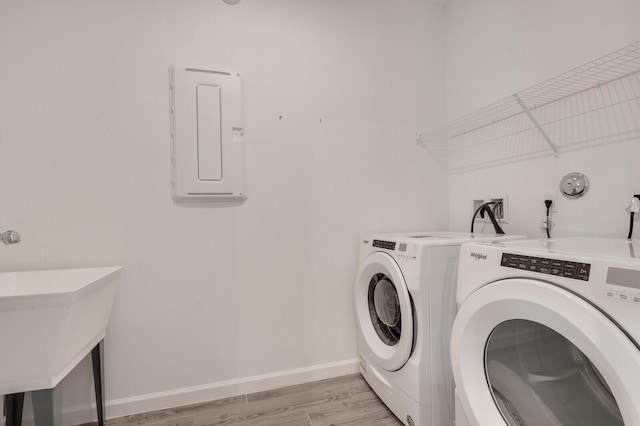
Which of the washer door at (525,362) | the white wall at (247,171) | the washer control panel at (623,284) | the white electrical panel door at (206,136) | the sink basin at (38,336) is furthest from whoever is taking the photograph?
the white electrical panel door at (206,136)

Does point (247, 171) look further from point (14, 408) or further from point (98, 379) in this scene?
point (14, 408)

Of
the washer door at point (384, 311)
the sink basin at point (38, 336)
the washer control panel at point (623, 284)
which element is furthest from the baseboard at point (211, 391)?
the washer control panel at point (623, 284)

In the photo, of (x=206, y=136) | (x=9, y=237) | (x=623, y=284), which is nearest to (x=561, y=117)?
(x=623, y=284)

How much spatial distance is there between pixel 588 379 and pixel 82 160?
2103 millimetres

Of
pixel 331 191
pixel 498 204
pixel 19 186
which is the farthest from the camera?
pixel 331 191

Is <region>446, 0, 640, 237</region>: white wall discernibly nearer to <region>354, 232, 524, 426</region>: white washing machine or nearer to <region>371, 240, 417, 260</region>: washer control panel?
<region>354, 232, 524, 426</region>: white washing machine

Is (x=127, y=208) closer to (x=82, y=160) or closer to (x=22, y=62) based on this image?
(x=82, y=160)

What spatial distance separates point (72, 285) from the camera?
4.08 ft

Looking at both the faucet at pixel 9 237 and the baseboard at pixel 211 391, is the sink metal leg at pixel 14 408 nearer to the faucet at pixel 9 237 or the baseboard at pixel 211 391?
the baseboard at pixel 211 391

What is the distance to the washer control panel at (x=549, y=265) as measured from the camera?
2.31 feet

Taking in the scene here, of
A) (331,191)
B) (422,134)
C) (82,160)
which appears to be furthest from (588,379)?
(82,160)

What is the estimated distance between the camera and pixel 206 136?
1.60m

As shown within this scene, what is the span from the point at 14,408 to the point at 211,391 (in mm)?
768

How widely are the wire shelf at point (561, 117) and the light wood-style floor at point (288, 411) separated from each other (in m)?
1.50
